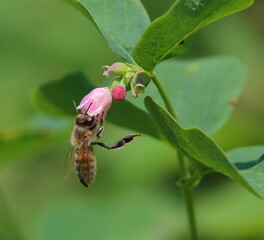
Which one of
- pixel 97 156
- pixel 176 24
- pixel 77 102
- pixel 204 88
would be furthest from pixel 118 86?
pixel 97 156

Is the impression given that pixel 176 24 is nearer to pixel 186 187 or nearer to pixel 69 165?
A: pixel 186 187

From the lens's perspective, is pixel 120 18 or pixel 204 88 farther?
pixel 204 88

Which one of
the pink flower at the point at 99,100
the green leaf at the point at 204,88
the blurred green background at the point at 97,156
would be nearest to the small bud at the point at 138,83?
the pink flower at the point at 99,100

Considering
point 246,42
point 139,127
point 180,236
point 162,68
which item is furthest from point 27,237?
point 246,42

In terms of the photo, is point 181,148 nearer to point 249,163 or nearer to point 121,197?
point 249,163

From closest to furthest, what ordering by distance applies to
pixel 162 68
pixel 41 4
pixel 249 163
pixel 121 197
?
pixel 249 163
pixel 162 68
pixel 121 197
pixel 41 4

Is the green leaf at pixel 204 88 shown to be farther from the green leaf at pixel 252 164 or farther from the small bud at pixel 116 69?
the small bud at pixel 116 69
